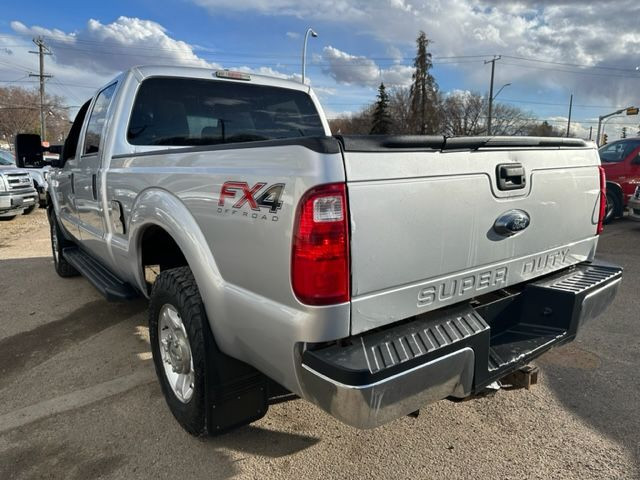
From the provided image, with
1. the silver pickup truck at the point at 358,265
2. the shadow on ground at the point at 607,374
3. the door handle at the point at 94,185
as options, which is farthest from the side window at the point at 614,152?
the door handle at the point at 94,185

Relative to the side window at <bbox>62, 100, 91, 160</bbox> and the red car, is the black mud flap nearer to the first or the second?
the side window at <bbox>62, 100, 91, 160</bbox>

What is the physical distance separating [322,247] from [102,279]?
9.39ft

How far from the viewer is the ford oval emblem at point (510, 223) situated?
2.19 metres

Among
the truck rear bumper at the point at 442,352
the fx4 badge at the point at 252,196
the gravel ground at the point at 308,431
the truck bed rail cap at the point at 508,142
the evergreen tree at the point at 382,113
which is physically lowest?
the gravel ground at the point at 308,431

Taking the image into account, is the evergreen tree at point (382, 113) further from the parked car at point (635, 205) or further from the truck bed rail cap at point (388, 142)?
the truck bed rail cap at point (388, 142)

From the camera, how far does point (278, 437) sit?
2.65 metres

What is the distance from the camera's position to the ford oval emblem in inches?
86.0

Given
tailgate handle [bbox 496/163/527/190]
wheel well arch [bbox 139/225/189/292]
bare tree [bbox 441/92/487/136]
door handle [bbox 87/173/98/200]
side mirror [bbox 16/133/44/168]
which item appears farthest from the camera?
bare tree [bbox 441/92/487/136]

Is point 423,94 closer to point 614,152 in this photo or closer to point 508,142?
point 614,152

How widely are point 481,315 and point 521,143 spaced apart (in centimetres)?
86

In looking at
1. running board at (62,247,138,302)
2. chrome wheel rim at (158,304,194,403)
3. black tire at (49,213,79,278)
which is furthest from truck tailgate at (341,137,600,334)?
black tire at (49,213,79,278)

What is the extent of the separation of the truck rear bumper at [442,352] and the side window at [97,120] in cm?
294

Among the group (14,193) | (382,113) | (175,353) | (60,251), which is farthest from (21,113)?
(175,353)

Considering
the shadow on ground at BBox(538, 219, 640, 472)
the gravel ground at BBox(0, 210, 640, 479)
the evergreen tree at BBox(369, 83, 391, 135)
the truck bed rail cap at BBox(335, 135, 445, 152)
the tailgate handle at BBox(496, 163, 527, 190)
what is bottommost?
the gravel ground at BBox(0, 210, 640, 479)
